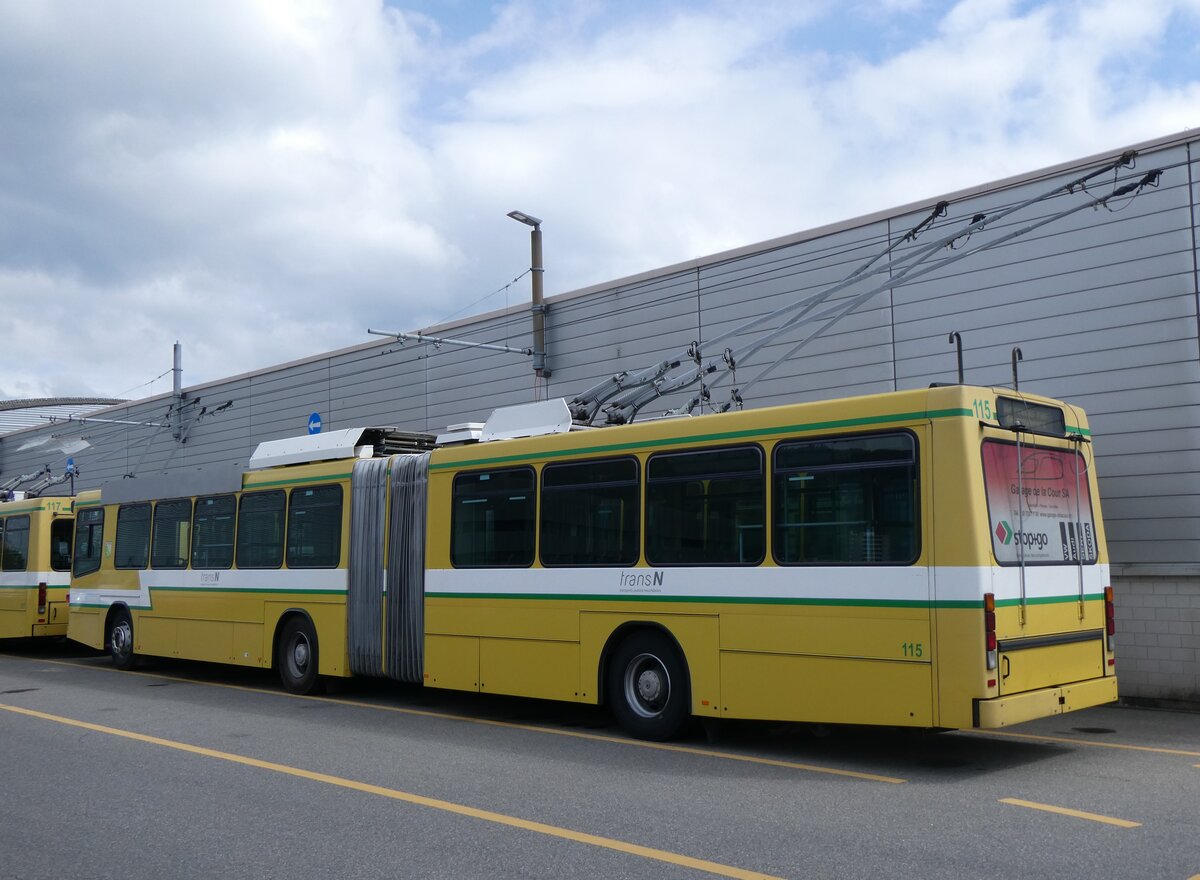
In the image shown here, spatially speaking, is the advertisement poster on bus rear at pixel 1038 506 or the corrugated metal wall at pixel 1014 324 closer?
the advertisement poster on bus rear at pixel 1038 506

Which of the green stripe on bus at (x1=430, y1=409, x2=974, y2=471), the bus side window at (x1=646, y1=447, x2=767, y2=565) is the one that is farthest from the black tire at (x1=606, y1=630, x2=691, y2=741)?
the green stripe on bus at (x1=430, y1=409, x2=974, y2=471)

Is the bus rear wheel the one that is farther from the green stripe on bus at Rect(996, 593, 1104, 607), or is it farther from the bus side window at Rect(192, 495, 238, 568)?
the green stripe on bus at Rect(996, 593, 1104, 607)

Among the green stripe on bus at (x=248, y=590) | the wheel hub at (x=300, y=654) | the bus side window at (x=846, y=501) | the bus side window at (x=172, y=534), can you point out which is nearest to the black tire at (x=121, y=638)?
the green stripe on bus at (x=248, y=590)

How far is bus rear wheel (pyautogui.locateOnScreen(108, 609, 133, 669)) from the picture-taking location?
17.6 meters

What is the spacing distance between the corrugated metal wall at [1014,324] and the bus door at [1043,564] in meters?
3.77

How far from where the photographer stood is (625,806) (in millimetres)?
7414

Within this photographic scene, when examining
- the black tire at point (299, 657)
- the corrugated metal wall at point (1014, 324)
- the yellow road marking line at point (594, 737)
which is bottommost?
the yellow road marking line at point (594, 737)

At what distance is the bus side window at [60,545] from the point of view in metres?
20.6

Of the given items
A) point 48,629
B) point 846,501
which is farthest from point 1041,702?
point 48,629

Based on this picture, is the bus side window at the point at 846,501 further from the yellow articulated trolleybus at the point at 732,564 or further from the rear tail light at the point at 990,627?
the rear tail light at the point at 990,627

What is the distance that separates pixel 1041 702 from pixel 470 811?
4.31 metres

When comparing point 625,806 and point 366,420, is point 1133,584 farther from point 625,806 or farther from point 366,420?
point 366,420

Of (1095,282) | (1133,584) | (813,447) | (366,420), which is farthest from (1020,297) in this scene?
(366,420)

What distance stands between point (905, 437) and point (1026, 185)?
7.36 meters
